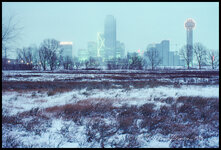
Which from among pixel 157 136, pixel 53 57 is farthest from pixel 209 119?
pixel 53 57

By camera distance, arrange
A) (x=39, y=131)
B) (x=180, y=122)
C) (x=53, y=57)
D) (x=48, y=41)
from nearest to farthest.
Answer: (x=39, y=131) → (x=180, y=122) → (x=53, y=57) → (x=48, y=41)

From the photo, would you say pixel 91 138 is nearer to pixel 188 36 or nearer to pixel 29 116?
pixel 29 116

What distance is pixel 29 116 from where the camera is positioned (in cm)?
679

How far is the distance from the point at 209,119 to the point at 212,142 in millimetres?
2031

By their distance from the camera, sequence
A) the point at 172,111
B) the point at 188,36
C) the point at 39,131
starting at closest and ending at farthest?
1. the point at 39,131
2. the point at 172,111
3. the point at 188,36

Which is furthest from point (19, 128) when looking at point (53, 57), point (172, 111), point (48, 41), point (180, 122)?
point (48, 41)

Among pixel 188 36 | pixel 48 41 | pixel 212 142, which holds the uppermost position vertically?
pixel 188 36

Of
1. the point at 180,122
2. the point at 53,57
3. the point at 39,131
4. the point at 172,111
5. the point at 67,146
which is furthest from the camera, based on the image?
the point at 53,57

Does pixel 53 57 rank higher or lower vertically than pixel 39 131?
higher

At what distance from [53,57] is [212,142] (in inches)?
2557

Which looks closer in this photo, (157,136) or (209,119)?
(157,136)

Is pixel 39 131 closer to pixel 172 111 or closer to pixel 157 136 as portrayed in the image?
pixel 157 136

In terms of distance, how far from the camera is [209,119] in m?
6.43

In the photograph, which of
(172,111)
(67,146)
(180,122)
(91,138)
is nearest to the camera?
(67,146)
